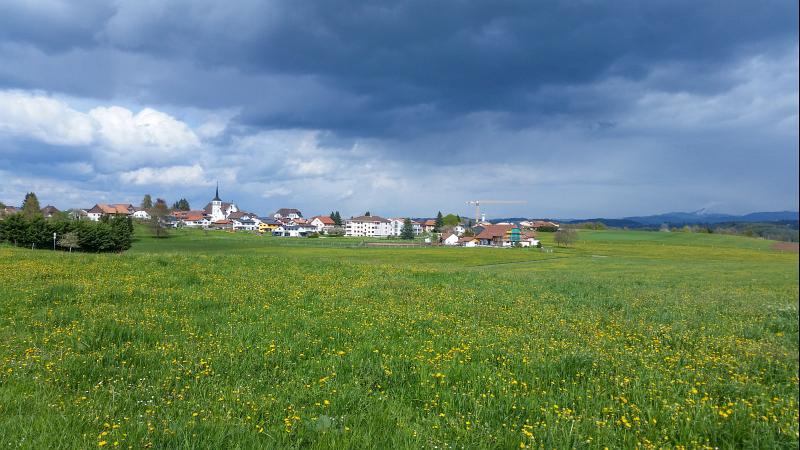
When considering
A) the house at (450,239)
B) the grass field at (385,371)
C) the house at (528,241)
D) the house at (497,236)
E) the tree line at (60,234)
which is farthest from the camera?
the house at (450,239)

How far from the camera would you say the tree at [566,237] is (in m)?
120

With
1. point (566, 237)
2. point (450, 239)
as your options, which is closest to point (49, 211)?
point (450, 239)

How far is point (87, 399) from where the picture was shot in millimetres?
6113

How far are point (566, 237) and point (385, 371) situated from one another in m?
122

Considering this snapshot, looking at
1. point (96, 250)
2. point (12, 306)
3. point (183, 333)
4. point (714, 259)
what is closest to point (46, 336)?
point (183, 333)

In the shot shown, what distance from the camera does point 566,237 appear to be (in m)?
120

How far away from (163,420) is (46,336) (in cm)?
541

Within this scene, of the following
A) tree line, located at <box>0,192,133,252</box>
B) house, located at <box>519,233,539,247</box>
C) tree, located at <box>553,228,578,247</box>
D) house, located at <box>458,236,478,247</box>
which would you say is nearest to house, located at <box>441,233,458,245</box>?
house, located at <box>458,236,478,247</box>

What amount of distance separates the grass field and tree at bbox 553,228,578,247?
11208 cm

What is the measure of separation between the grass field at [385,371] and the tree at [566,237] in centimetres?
11208

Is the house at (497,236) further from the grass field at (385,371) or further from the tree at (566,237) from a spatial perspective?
the grass field at (385,371)

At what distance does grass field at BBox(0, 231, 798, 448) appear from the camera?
525 cm

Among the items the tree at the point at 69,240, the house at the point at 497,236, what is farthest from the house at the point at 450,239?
the tree at the point at 69,240

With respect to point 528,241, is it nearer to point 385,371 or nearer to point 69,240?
point 69,240
